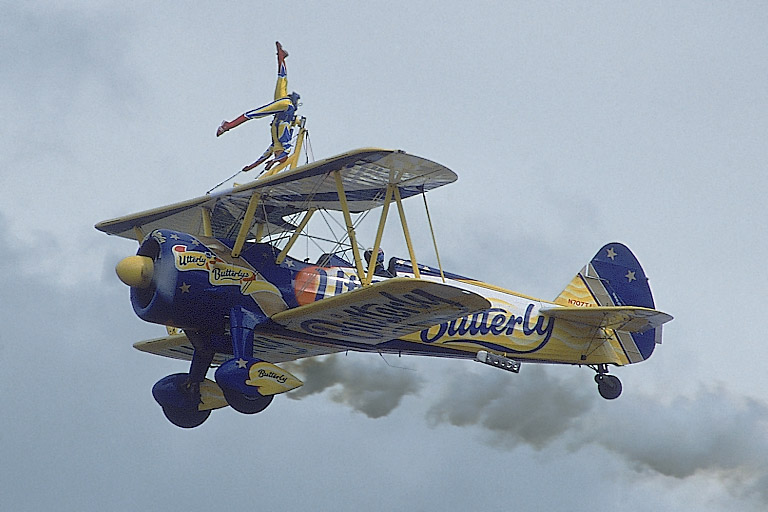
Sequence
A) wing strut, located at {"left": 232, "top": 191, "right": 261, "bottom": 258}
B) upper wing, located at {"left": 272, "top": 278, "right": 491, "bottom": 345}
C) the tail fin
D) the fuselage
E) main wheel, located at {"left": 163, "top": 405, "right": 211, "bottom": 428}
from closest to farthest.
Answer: upper wing, located at {"left": 272, "top": 278, "right": 491, "bottom": 345}, the fuselage, wing strut, located at {"left": 232, "top": 191, "right": 261, "bottom": 258}, main wheel, located at {"left": 163, "top": 405, "right": 211, "bottom": 428}, the tail fin

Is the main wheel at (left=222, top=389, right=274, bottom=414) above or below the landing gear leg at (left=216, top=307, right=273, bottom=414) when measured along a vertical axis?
below

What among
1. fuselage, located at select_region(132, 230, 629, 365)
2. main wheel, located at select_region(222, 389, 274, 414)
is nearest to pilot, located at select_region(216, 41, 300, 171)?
fuselage, located at select_region(132, 230, 629, 365)

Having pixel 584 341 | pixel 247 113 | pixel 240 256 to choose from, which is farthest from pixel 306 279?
pixel 584 341

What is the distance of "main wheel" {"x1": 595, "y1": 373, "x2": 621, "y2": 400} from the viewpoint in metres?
21.7

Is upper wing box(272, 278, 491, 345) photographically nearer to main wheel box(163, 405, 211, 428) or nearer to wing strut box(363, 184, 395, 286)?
wing strut box(363, 184, 395, 286)

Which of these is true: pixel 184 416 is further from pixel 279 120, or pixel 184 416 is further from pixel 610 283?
pixel 610 283

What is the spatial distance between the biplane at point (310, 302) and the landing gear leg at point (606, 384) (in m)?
0.02

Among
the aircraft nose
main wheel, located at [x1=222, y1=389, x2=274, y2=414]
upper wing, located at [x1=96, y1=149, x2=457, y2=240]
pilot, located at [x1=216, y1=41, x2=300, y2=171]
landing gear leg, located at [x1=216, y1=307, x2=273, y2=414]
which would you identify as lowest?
main wheel, located at [x1=222, y1=389, x2=274, y2=414]

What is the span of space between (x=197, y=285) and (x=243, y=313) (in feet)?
2.56

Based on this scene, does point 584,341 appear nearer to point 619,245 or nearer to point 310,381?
point 619,245

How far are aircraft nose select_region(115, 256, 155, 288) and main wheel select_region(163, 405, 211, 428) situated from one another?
257cm

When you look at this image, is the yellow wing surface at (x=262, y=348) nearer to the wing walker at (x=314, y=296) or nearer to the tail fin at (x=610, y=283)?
the wing walker at (x=314, y=296)

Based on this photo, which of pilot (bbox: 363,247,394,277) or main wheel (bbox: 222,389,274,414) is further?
pilot (bbox: 363,247,394,277)

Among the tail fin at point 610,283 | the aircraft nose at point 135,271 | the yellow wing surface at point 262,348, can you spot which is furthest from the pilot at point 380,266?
the tail fin at point 610,283
